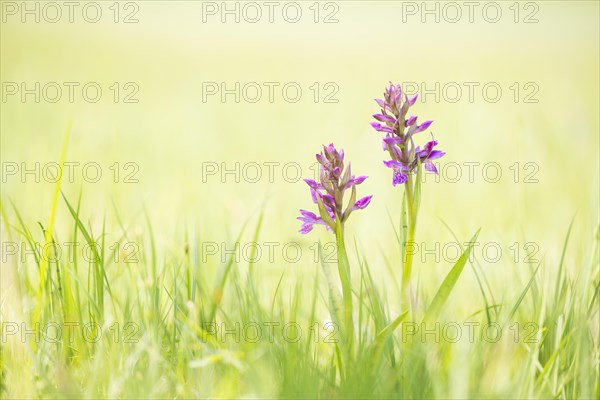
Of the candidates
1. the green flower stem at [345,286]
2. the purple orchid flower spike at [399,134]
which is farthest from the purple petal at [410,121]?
the green flower stem at [345,286]

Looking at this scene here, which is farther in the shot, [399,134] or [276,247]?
[276,247]


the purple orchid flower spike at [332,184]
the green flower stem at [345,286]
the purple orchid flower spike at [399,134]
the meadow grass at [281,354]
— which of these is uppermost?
the purple orchid flower spike at [399,134]

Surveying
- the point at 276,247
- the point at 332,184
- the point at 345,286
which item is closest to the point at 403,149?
the point at 332,184

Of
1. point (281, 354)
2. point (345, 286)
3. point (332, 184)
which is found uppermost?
point (332, 184)

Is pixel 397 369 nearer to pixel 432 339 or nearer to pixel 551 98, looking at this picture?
pixel 432 339

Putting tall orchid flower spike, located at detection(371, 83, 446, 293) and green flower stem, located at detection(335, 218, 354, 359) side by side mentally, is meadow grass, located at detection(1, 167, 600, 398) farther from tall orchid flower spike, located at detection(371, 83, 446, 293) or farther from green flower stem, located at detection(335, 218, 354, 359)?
tall orchid flower spike, located at detection(371, 83, 446, 293)

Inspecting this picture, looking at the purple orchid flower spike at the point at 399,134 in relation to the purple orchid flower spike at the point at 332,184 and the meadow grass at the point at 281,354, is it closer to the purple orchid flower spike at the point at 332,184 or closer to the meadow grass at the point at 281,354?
the purple orchid flower spike at the point at 332,184

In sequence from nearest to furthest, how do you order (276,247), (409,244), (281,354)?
(281,354), (409,244), (276,247)

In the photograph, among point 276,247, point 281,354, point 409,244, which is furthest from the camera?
point 276,247

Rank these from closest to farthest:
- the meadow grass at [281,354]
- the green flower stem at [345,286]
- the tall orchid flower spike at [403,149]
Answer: the meadow grass at [281,354], the green flower stem at [345,286], the tall orchid flower spike at [403,149]

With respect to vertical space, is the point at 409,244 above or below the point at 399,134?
below

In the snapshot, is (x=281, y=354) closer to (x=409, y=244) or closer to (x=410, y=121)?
(x=409, y=244)

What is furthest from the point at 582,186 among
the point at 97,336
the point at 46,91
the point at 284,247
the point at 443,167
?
the point at 46,91
